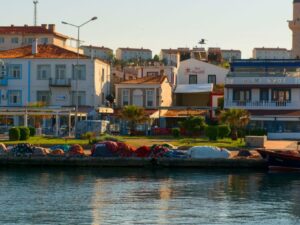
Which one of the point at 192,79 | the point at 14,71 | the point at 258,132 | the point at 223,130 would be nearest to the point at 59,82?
the point at 14,71

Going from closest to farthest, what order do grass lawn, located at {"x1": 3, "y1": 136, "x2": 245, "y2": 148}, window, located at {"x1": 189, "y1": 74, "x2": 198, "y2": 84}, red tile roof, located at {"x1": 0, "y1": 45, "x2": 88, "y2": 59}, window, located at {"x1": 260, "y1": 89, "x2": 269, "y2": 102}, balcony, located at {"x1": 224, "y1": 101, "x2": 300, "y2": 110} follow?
grass lawn, located at {"x1": 3, "y1": 136, "x2": 245, "y2": 148}
balcony, located at {"x1": 224, "y1": 101, "x2": 300, "y2": 110}
window, located at {"x1": 260, "y1": 89, "x2": 269, "y2": 102}
red tile roof, located at {"x1": 0, "y1": 45, "x2": 88, "y2": 59}
window, located at {"x1": 189, "y1": 74, "x2": 198, "y2": 84}

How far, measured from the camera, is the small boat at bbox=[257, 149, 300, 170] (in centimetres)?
6656

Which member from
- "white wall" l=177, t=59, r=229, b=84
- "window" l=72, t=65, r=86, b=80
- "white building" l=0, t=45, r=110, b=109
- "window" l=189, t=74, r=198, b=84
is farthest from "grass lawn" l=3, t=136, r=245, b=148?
"window" l=189, t=74, r=198, b=84

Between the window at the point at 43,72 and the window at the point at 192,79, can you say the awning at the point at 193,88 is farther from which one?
the window at the point at 43,72

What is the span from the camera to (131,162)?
6838 cm

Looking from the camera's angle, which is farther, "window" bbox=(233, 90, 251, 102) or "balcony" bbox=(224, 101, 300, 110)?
"window" bbox=(233, 90, 251, 102)

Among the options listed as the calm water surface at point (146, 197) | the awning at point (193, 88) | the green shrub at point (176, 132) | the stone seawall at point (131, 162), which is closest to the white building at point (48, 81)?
the awning at point (193, 88)

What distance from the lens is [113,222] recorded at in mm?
43219

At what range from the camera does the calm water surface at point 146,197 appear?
44.7 m

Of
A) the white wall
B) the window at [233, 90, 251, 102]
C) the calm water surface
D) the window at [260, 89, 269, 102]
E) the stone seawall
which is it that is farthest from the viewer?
the white wall

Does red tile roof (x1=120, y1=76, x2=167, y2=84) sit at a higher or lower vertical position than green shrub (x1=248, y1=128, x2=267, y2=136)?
higher

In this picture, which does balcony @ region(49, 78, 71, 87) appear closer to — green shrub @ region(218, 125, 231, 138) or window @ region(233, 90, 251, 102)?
window @ region(233, 90, 251, 102)

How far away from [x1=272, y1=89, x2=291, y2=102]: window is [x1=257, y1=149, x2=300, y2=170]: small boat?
2465 centimetres

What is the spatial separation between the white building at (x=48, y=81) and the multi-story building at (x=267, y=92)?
1582 cm
